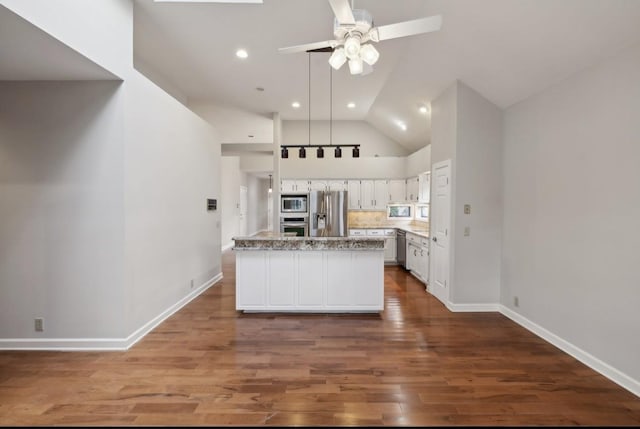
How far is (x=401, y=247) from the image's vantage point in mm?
6535

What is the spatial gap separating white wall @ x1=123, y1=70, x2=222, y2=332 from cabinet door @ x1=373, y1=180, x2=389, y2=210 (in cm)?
392

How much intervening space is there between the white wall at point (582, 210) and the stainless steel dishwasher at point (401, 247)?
8.68 feet

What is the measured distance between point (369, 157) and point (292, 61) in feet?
11.8

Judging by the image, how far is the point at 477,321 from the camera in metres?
3.63

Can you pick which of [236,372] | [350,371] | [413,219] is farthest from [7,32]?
→ [413,219]

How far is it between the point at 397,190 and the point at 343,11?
5.51m

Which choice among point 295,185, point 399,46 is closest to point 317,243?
point 399,46

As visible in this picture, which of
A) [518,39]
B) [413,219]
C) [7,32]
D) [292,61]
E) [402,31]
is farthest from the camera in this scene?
[413,219]

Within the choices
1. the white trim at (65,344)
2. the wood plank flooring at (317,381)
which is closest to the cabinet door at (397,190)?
the wood plank flooring at (317,381)

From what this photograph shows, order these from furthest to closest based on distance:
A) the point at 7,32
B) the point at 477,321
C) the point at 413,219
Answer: the point at 413,219 → the point at 477,321 → the point at 7,32

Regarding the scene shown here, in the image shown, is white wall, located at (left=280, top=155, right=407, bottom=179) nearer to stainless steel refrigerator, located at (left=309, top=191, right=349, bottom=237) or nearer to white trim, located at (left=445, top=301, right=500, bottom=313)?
stainless steel refrigerator, located at (left=309, top=191, right=349, bottom=237)

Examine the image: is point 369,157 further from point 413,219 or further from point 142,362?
point 142,362

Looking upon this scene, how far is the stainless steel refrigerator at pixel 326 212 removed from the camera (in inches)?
256

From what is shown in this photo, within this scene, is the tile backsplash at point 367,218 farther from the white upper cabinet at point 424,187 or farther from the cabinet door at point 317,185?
the white upper cabinet at point 424,187
